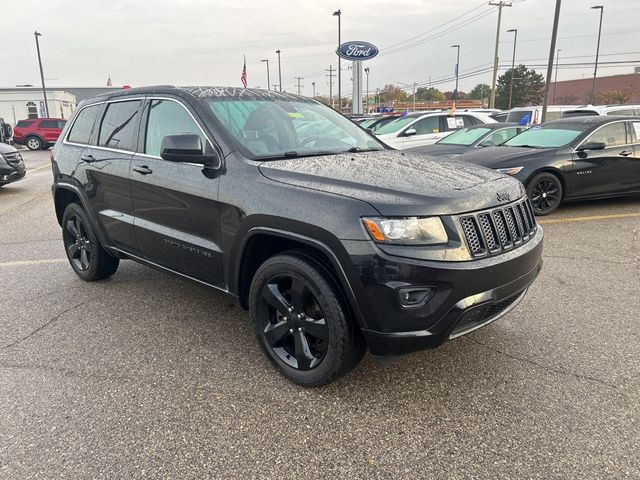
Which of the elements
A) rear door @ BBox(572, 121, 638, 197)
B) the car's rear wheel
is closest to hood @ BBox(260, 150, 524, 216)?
rear door @ BBox(572, 121, 638, 197)

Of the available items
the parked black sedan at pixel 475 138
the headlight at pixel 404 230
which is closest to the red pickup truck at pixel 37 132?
the parked black sedan at pixel 475 138

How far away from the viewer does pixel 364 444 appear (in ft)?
8.02

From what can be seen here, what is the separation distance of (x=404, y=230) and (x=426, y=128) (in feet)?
37.5

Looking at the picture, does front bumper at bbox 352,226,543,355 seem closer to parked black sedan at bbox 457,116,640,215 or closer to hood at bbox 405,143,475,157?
parked black sedan at bbox 457,116,640,215

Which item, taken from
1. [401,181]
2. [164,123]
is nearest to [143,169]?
[164,123]

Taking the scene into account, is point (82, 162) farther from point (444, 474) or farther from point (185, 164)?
point (444, 474)

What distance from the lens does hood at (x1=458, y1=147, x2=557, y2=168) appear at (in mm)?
7355

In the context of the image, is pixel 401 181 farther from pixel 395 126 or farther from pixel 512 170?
pixel 395 126

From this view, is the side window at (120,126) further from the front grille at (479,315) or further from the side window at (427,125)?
the side window at (427,125)

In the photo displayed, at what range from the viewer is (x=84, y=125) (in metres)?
4.66

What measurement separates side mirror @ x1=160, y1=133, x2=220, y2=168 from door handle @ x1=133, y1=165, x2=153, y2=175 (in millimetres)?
534

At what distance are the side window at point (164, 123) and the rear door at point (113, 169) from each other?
0.19 meters

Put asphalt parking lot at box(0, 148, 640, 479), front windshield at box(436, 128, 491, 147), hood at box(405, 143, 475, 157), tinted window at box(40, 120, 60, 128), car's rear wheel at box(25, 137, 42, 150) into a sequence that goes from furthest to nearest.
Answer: car's rear wheel at box(25, 137, 42, 150) < tinted window at box(40, 120, 60, 128) < front windshield at box(436, 128, 491, 147) < hood at box(405, 143, 475, 157) < asphalt parking lot at box(0, 148, 640, 479)

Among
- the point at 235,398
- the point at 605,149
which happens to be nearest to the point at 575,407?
the point at 235,398
